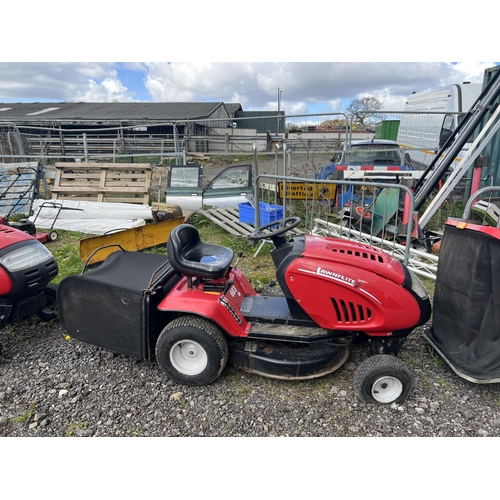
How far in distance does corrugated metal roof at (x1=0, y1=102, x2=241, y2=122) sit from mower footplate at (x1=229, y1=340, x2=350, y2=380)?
22816 millimetres

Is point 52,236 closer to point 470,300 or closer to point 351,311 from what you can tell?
point 351,311

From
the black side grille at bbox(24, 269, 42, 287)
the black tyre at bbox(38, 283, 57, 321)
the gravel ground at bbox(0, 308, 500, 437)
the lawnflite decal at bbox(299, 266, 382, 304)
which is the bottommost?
the gravel ground at bbox(0, 308, 500, 437)

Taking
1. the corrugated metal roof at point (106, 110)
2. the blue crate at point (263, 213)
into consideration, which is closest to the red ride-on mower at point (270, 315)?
the blue crate at point (263, 213)

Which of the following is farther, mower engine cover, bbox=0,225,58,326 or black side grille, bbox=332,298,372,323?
mower engine cover, bbox=0,225,58,326

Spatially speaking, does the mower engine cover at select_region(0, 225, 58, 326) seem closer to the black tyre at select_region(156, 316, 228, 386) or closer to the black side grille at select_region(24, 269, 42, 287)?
the black side grille at select_region(24, 269, 42, 287)

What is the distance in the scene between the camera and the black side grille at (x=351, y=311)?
2.52 m

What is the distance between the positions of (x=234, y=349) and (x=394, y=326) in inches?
45.3

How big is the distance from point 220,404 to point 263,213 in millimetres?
3909

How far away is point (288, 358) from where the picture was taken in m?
2.62

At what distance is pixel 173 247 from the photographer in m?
2.62

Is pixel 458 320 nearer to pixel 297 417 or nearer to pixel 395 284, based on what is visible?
pixel 395 284

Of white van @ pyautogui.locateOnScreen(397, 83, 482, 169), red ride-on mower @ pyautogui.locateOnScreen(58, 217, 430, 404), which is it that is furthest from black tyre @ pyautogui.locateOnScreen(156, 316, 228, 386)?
white van @ pyautogui.locateOnScreen(397, 83, 482, 169)

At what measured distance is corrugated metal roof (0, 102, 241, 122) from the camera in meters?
25.0

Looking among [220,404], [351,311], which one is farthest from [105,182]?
[351,311]
